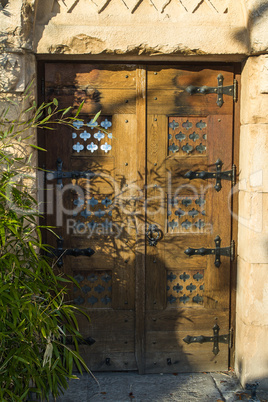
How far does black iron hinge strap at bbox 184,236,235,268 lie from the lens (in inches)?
126

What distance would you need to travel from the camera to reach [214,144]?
3172 millimetres

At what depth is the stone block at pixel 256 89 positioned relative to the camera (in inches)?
114

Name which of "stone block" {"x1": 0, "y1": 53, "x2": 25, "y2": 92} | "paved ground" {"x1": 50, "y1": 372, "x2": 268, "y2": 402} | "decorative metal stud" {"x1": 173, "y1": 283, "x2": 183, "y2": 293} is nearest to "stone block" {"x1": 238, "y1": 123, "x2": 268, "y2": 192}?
"decorative metal stud" {"x1": 173, "y1": 283, "x2": 183, "y2": 293}

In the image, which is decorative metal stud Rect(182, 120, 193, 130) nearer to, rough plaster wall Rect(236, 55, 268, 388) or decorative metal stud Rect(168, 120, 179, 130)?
decorative metal stud Rect(168, 120, 179, 130)

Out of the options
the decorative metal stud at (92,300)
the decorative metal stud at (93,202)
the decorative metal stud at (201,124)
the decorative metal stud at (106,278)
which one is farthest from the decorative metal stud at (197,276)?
the decorative metal stud at (201,124)

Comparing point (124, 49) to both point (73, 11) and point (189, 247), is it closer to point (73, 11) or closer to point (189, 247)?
point (73, 11)

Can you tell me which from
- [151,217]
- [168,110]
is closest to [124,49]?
[168,110]

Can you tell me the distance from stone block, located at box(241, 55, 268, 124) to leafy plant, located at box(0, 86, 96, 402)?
1.11 m

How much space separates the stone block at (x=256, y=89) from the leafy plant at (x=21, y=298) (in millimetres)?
1111

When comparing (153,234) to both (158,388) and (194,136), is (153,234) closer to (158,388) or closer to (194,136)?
(194,136)

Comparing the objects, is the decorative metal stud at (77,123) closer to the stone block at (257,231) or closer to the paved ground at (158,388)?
the stone block at (257,231)

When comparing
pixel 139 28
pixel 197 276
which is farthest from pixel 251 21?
pixel 197 276

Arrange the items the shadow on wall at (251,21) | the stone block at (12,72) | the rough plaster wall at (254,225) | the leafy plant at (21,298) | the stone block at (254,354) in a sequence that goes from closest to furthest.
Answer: the leafy plant at (21,298)
the stone block at (12,72)
the shadow on wall at (251,21)
the rough plaster wall at (254,225)
the stone block at (254,354)

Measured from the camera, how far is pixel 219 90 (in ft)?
10.3
